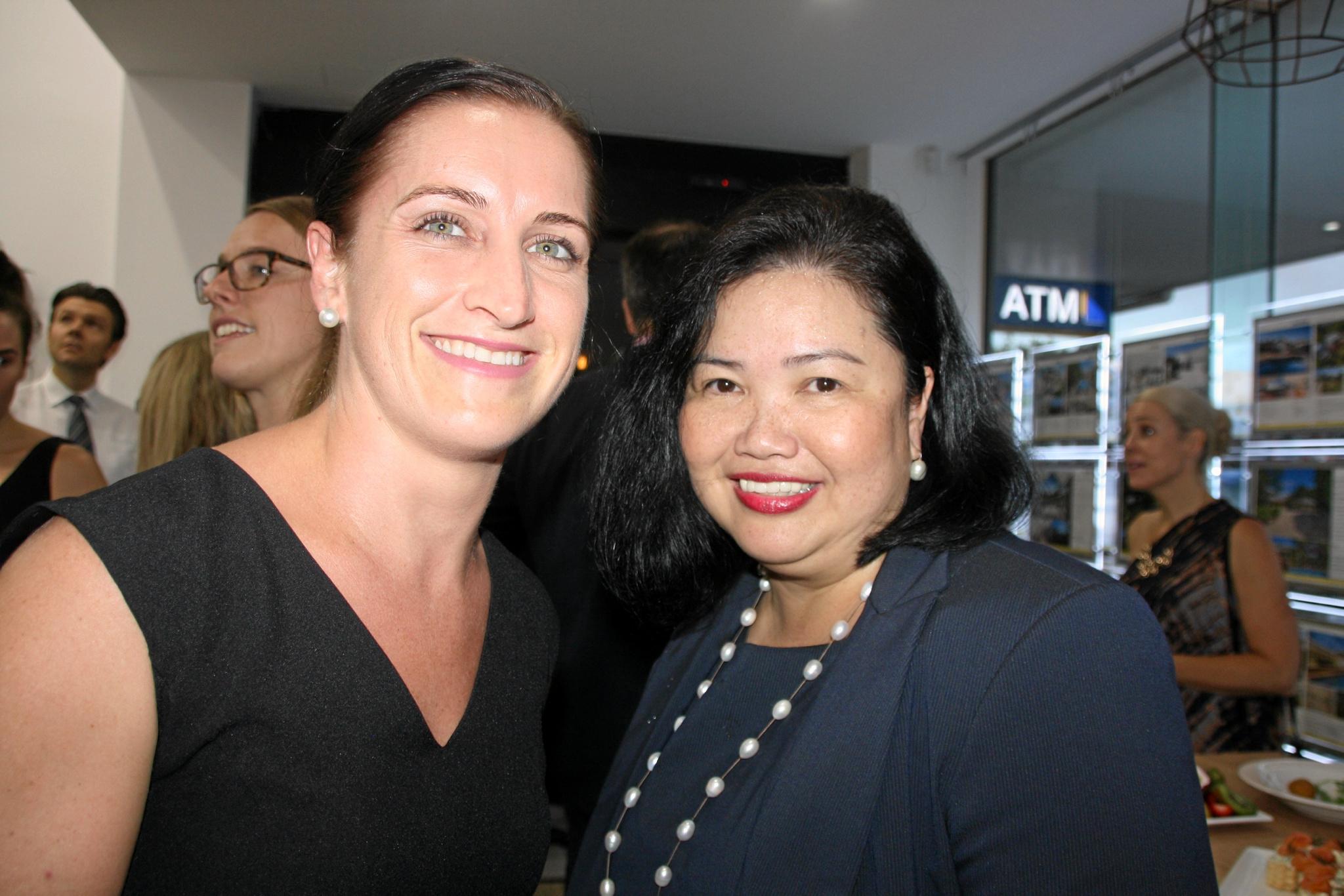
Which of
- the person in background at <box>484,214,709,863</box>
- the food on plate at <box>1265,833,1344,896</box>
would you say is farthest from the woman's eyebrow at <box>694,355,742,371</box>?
the food on plate at <box>1265,833,1344,896</box>

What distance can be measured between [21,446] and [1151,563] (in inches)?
140

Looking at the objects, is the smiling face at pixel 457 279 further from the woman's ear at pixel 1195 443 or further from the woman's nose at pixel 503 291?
the woman's ear at pixel 1195 443

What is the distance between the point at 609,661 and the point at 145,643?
1591 millimetres

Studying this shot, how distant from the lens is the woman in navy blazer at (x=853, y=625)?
99cm

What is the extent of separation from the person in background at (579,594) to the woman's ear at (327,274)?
3.55ft

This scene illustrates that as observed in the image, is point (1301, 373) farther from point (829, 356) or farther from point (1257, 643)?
point (829, 356)

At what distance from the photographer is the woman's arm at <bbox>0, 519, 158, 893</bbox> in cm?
83

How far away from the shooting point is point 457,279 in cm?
112

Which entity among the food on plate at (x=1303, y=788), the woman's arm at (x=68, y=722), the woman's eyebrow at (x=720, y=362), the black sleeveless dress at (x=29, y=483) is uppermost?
the woman's eyebrow at (x=720, y=362)

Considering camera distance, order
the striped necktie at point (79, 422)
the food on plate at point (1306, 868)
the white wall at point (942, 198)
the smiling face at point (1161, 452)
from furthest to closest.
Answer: the white wall at point (942, 198)
the striped necktie at point (79, 422)
the smiling face at point (1161, 452)
the food on plate at point (1306, 868)

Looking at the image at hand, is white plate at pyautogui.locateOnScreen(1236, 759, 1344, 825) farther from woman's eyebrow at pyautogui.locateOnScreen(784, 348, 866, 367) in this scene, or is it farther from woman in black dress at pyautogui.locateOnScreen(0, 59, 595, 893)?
woman in black dress at pyautogui.locateOnScreen(0, 59, 595, 893)

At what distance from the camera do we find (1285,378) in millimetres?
3697

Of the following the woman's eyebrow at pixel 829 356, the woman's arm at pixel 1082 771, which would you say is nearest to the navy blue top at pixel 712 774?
the woman's arm at pixel 1082 771

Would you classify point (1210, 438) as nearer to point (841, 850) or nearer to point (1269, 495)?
point (1269, 495)
